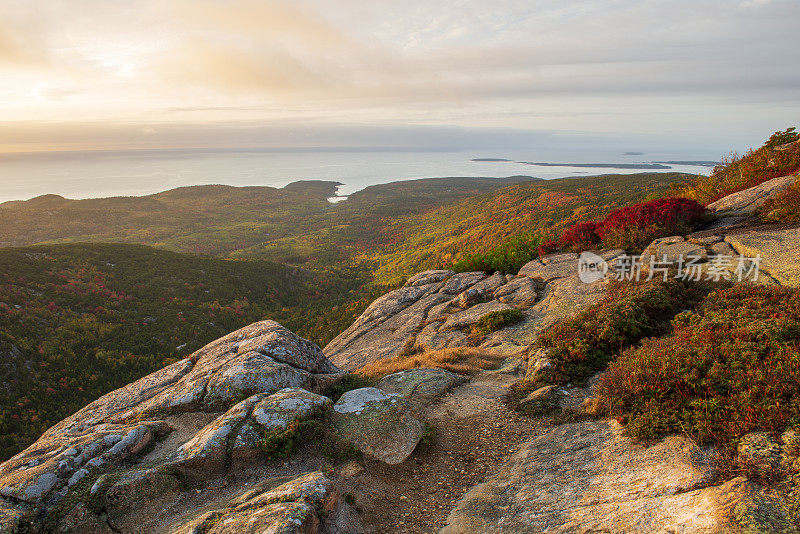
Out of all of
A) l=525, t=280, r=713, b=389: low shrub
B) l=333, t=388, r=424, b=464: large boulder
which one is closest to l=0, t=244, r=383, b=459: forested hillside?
l=333, t=388, r=424, b=464: large boulder

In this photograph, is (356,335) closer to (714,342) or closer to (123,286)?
(714,342)

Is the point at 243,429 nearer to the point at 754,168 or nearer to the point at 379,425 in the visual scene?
the point at 379,425

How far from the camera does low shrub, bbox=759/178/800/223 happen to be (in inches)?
510

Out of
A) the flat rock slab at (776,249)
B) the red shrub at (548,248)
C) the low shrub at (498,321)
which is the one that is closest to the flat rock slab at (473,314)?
the low shrub at (498,321)

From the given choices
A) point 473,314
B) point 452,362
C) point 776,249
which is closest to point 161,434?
point 452,362

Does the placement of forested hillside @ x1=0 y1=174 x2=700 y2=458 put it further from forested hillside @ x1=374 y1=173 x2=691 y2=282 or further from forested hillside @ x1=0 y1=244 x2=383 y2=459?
forested hillside @ x1=374 y1=173 x2=691 y2=282

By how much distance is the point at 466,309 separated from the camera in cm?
1627

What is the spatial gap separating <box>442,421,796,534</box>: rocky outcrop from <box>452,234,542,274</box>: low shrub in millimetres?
14696

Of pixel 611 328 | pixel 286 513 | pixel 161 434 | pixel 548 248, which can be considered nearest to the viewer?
pixel 286 513

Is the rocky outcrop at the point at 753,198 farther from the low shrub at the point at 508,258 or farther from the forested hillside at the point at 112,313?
the forested hillside at the point at 112,313

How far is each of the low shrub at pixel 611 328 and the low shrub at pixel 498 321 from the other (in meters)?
2.84

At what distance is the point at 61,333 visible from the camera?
2716 cm

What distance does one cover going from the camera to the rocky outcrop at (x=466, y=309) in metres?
12.9

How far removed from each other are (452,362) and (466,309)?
543 cm
